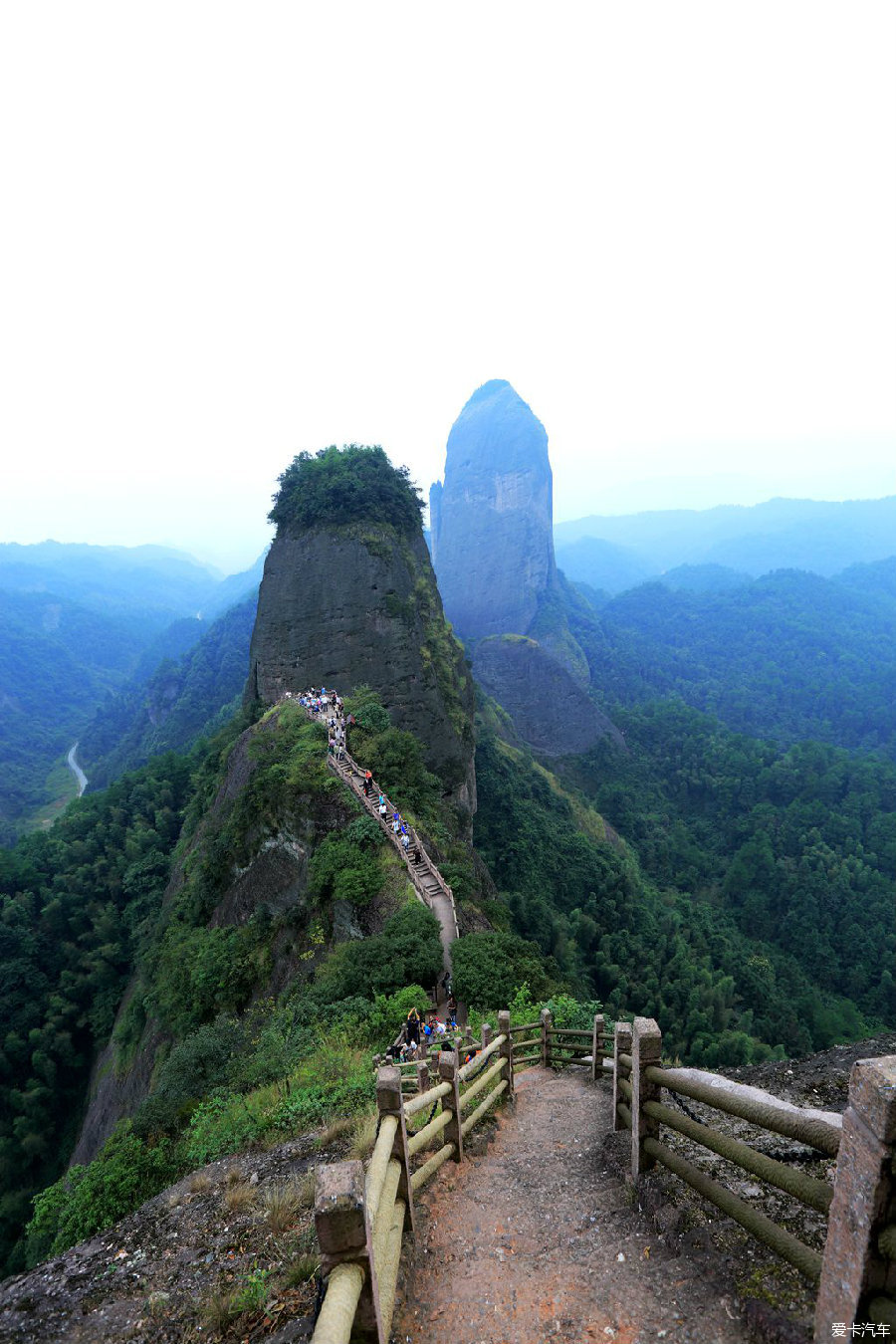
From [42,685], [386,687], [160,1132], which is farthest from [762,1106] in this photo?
[42,685]

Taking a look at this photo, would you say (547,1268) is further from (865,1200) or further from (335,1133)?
(335,1133)

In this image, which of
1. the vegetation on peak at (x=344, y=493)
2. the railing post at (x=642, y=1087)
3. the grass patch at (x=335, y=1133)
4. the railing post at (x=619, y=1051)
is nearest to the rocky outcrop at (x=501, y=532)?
the vegetation on peak at (x=344, y=493)

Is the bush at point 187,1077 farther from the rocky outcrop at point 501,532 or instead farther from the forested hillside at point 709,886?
the rocky outcrop at point 501,532

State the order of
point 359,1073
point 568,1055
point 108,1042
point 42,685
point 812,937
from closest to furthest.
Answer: point 359,1073 → point 568,1055 → point 108,1042 → point 812,937 → point 42,685

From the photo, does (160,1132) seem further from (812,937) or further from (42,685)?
(42,685)

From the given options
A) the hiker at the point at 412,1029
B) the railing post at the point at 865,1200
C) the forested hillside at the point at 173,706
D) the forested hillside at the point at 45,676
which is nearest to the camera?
the railing post at the point at 865,1200

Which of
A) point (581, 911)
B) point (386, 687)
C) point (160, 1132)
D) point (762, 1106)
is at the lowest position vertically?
point (581, 911)

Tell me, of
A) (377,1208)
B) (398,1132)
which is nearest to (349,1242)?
(377,1208)
